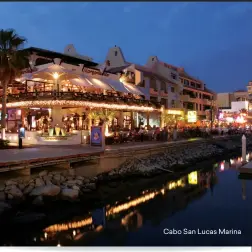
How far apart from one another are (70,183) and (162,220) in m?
5.54

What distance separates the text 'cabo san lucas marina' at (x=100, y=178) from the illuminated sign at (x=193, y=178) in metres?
0.08

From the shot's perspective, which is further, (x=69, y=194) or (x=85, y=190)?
(x=85, y=190)

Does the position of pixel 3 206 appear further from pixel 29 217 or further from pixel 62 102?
pixel 62 102

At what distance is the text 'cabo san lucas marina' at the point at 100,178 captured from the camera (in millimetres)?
11570

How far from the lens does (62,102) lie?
24.3 m

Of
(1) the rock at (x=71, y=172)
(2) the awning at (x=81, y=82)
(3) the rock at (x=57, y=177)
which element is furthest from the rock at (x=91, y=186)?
(2) the awning at (x=81, y=82)

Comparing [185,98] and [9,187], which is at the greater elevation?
[185,98]

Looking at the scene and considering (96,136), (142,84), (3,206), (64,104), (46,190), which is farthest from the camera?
(142,84)

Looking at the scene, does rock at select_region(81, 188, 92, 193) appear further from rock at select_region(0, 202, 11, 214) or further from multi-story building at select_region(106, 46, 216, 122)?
multi-story building at select_region(106, 46, 216, 122)

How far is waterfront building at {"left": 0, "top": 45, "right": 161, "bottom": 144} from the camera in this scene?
82.0 ft

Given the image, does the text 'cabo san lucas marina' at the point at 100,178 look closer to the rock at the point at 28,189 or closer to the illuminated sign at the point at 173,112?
the rock at the point at 28,189

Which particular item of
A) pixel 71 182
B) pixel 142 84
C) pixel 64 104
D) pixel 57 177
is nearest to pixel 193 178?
pixel 71 182

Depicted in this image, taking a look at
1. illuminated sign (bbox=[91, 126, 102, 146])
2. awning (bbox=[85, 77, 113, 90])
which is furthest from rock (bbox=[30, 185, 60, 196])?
awning (bbox=[85, 77, 113, 90])

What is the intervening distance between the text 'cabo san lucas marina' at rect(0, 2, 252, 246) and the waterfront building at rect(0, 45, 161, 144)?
110 mm
